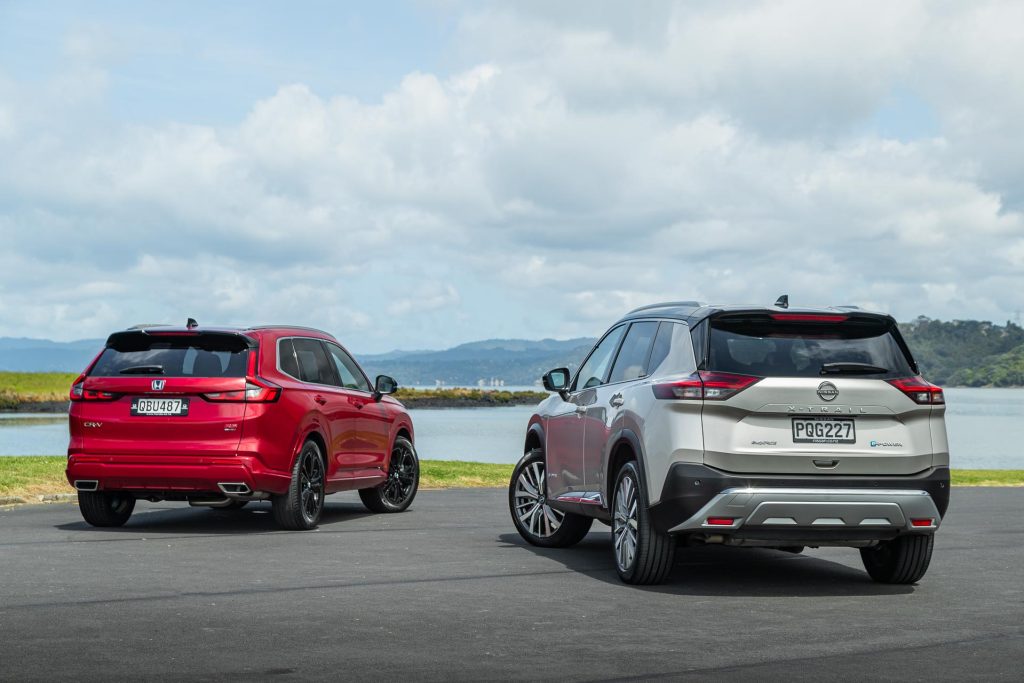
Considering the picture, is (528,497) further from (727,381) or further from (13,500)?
(13,500)

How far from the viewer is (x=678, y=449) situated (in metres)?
9.25

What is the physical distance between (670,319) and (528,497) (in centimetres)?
321

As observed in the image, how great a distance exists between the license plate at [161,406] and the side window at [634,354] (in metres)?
4.34

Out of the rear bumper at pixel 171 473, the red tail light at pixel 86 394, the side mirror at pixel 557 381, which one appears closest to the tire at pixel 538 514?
the side mirror at pixel 557 381

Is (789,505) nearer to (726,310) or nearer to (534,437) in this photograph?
(726,310)

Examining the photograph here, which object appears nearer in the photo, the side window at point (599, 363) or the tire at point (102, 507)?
the side window at point (599, 363)

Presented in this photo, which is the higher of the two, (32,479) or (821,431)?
(821,431)

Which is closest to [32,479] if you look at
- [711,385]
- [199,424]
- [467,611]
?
[199,424]

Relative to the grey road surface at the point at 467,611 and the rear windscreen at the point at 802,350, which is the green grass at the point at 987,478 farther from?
the rear windscreen at the point at 802,350

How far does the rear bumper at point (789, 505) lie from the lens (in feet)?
29.8

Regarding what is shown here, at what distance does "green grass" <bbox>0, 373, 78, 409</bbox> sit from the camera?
108 metres

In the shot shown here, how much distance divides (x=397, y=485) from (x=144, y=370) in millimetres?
4083

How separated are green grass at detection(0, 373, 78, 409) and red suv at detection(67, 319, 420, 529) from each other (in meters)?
95.9

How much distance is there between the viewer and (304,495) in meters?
13.8
